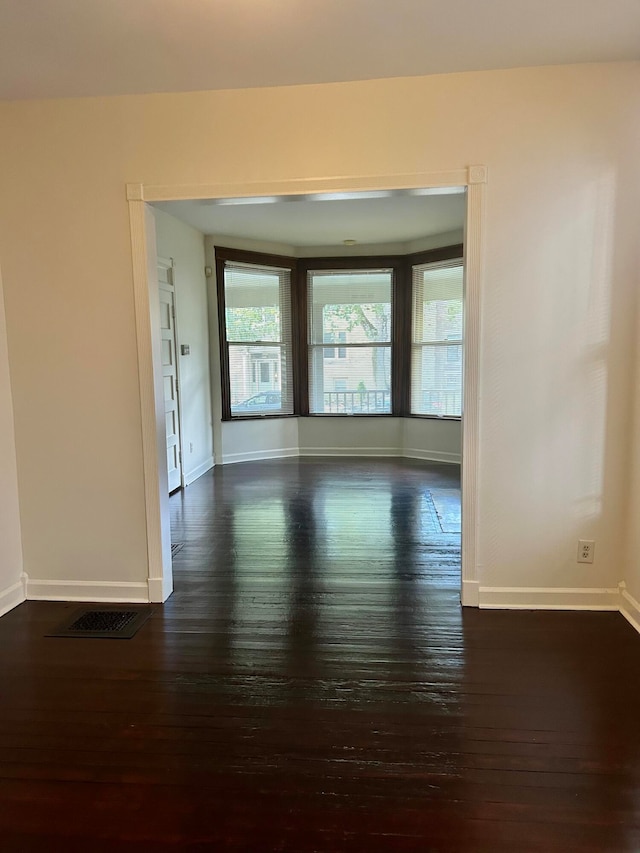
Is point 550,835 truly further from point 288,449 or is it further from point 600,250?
point 288,449

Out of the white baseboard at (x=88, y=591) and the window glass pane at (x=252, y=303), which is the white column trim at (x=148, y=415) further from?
the window glass pane at (x=252, y=303)

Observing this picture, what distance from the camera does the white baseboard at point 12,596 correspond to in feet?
9.66

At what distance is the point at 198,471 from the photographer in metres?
6.16

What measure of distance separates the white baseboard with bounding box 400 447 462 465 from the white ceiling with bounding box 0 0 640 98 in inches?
183

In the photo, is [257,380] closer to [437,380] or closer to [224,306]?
[224,306]

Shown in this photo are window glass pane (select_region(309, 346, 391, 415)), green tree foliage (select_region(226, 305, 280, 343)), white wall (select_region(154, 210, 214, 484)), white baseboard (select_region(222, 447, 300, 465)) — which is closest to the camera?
white wall (select_region(154, 210, 214, 484))

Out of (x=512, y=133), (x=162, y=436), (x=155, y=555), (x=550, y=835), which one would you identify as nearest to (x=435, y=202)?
(x=512, y=133)

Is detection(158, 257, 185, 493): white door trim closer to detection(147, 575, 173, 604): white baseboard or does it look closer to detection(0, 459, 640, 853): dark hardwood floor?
detection(0, 459, 640, 853): dark hardwood floor

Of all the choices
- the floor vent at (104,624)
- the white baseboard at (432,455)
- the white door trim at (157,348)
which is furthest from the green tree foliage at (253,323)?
the floor vent at (104,624)

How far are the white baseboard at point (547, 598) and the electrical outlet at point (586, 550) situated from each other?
0.17 metres

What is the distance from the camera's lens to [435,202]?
502 cm

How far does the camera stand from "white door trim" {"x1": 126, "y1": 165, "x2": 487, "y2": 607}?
267cm

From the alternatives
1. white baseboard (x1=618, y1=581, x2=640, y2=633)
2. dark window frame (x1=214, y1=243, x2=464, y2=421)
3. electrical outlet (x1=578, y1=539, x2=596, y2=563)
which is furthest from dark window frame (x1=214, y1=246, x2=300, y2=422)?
white baseboard (x1=618, y1=581, x2=640, y2=633)

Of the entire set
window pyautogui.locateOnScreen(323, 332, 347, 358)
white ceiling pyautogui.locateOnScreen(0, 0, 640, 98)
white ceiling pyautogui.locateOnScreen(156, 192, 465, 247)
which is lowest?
window pyautogui.locateOnScreen(323, 332, 347, 358)
